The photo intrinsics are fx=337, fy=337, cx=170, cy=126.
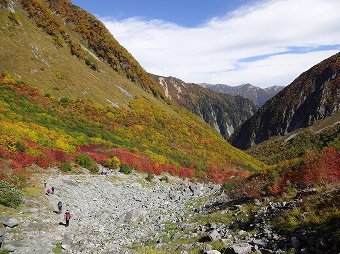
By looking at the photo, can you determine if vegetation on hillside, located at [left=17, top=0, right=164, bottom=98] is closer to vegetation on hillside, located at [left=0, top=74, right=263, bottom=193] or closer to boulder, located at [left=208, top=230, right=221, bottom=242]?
vegetation on hillside, located at [left=0, top=74, right=263, bottom=193]

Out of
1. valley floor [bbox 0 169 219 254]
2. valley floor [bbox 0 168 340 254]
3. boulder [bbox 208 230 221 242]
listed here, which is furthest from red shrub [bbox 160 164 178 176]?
boulder [bbox 208 230 221 242]

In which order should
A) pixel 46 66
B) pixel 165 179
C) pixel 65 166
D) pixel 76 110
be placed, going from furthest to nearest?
pixel 46 66 < pixel 76 110 < pixel 165 179 < pixel 65 166

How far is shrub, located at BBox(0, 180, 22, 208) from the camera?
798 inches

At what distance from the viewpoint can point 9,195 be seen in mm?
20609

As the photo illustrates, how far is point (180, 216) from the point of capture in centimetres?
2186

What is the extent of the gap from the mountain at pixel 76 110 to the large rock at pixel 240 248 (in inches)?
800

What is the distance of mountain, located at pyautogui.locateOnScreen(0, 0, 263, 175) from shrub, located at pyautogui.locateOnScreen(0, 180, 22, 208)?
561cm

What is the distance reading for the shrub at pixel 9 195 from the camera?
2028 cm

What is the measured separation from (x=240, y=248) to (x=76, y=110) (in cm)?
4725

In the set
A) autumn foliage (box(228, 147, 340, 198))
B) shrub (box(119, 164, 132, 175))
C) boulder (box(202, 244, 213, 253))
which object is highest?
autumn foliage (box(228, 147, 340, 198))

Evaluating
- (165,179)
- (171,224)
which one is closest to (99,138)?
(165,179)

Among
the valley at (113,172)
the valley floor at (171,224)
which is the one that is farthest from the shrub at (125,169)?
the valley floor at (171,224)

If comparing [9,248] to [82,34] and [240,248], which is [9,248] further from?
[82,34]

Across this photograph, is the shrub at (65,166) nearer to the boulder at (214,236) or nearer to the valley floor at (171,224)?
the valley floor at (171,224)
